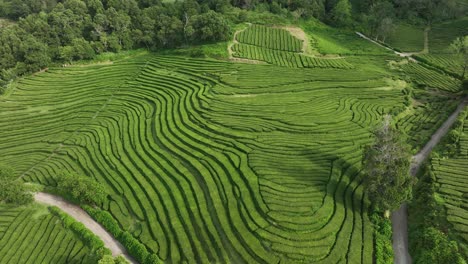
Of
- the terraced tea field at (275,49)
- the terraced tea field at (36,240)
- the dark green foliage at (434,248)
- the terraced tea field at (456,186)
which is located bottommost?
the terraced tea field at (36,240)

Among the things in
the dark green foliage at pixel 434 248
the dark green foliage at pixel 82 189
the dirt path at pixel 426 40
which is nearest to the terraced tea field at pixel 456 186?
the dark green foliage at pixel 434 248

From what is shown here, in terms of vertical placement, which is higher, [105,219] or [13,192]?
[13,192]

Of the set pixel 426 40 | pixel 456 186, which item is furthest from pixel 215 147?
pixel 426 40

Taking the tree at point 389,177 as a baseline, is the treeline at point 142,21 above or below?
above

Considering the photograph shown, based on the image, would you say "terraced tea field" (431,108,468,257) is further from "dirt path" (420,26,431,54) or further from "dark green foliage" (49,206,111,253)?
"dirt path" (420,26,431,54)

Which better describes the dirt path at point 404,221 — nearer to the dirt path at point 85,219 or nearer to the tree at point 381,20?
the dirt path at point 85,219

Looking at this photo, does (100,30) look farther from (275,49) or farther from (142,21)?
(275,49)

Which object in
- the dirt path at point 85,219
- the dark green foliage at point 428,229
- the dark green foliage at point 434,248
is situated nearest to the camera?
the dark green foliage at point 434,248

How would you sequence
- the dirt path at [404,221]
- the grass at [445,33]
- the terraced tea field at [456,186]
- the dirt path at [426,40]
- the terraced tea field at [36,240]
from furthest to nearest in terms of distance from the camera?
the grass at [445,33] → the dirt path at [426,40] → the terraced tea field at [36,240] → the terraced tea field at [456,186] → the dirt path at [404,221]

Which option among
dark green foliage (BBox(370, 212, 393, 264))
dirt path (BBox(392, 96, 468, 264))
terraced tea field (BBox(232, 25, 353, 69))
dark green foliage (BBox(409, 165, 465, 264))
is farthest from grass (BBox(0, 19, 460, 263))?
dark green foliage (BBox(409, 165, 465, 264))
